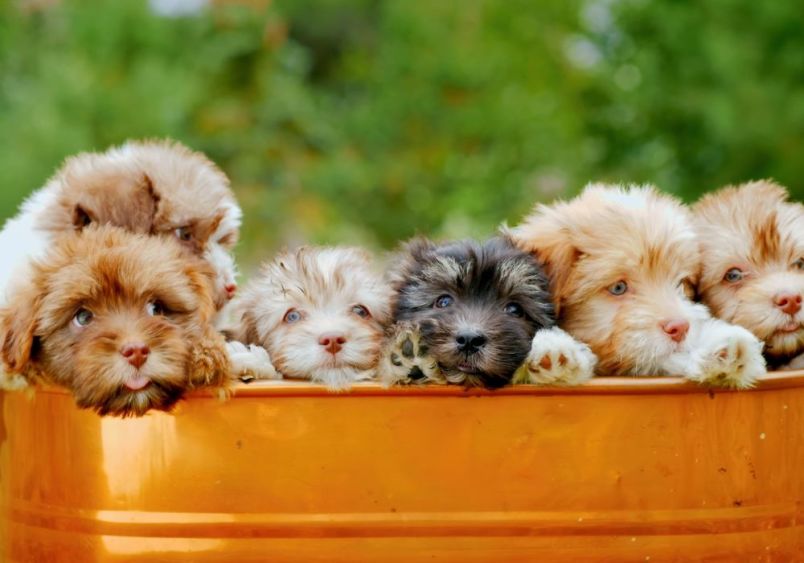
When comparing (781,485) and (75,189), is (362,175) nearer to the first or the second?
(75,189)

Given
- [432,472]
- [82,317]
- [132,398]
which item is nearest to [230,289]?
[82,317]

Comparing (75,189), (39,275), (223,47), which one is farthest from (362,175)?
(39,275)

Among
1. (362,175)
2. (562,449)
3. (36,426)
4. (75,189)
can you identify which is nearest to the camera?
(562,449)

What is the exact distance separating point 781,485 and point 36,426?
235 centimetres

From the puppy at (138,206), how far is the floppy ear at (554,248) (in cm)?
123

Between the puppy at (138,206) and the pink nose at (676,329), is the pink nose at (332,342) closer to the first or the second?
the puppy at (138,206)

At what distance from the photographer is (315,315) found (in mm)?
4145

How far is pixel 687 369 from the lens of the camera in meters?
3.46

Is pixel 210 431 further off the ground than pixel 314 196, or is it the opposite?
pixel 314 196

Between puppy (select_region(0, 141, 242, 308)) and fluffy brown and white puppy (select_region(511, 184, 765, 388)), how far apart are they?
1291mm

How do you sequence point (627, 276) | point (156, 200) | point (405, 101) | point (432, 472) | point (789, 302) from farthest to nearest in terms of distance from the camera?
1. point (405, 101)
2. point (156, 200)
3. point (627, 276)
4. point (789, 302)
5. point (432, 472)

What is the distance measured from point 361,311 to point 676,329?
1141mm

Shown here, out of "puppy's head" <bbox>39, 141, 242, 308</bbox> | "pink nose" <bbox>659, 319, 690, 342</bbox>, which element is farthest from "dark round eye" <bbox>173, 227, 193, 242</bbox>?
"pink nose" <bbox>659, 319, 690, 342</bbox>

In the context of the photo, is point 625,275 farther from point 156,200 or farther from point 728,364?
point 156,200
